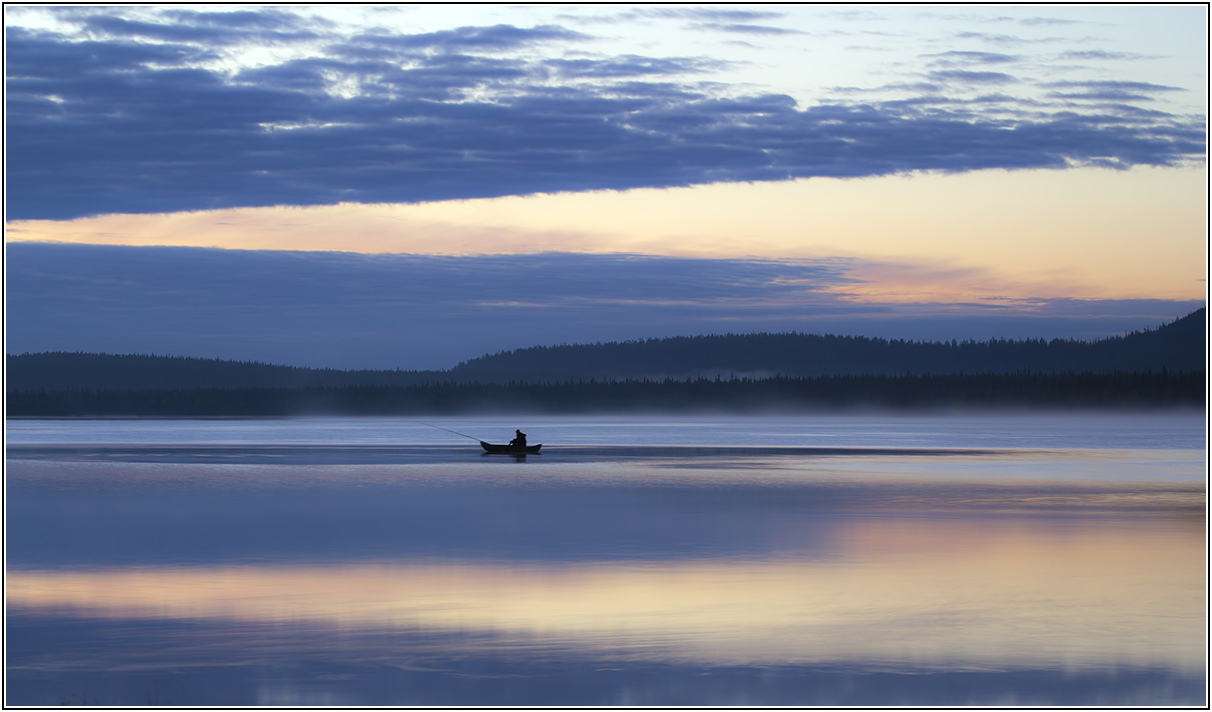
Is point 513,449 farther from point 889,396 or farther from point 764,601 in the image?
point 889,396

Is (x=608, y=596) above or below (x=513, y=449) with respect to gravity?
below

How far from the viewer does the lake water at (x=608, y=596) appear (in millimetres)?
11242

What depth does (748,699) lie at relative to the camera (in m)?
10.8

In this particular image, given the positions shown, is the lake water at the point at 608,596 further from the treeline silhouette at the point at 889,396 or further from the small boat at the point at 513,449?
the treeline silhouette at the point at 889,396

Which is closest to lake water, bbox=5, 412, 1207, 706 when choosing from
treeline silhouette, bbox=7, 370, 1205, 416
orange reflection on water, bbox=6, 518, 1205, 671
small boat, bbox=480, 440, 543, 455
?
orange reflection on water, bbox=6, 518, 1205, 671

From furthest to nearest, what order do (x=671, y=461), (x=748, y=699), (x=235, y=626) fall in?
(x=671, y=461) < (x=235, y=626) < (x=748, y=699)

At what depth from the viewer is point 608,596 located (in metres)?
15.2

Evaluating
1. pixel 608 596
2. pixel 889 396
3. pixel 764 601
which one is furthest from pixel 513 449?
pixel 889 396

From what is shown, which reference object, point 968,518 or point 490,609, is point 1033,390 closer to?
point 968,518

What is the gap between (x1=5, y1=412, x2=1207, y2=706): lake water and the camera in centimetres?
1124

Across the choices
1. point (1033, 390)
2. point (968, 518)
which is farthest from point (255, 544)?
point (1033, 390)

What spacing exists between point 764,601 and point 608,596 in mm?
1759

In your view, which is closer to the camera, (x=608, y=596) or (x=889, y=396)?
(x=608, y=596)

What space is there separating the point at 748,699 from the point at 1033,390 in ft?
579
